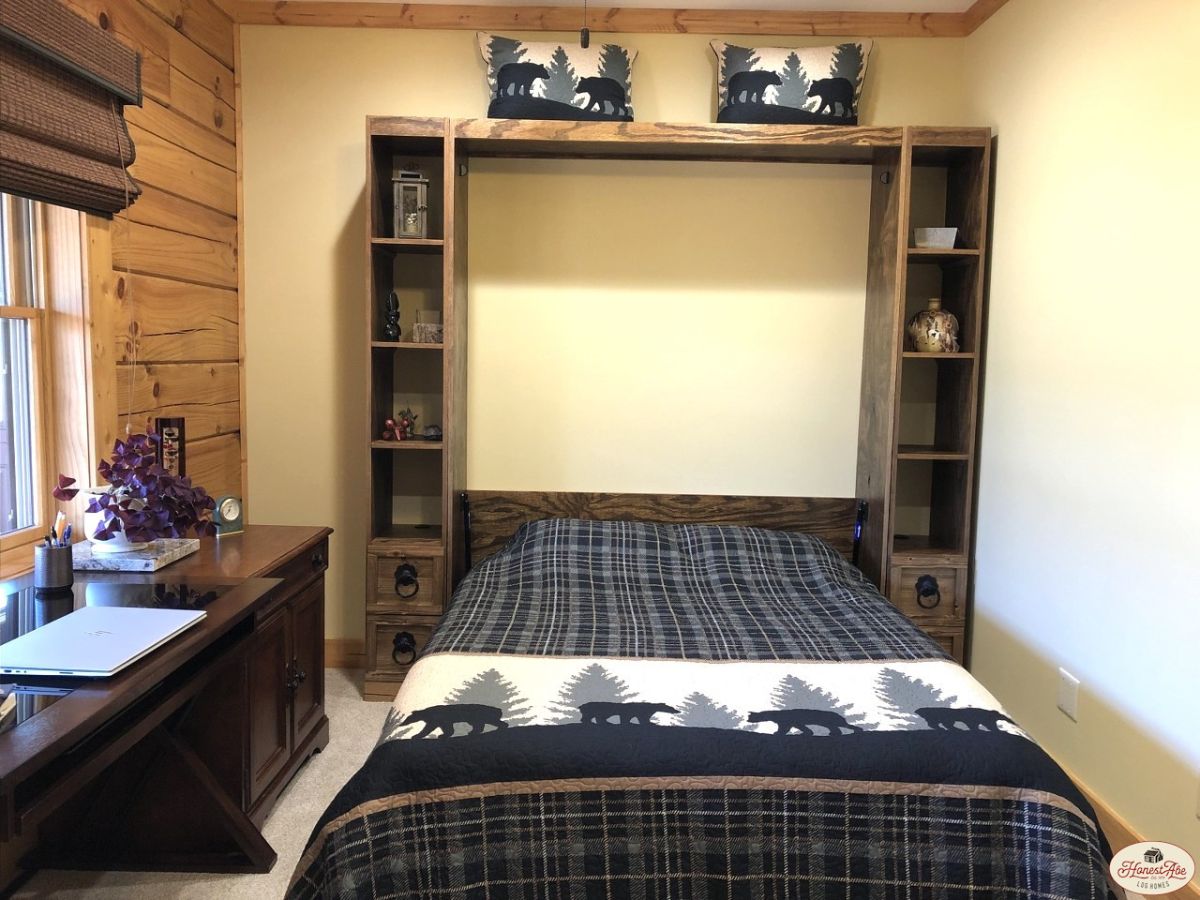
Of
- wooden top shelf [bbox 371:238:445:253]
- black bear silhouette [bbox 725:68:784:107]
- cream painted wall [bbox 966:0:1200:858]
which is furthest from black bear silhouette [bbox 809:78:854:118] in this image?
wooden top shelf [bbox 371:238:445:253]

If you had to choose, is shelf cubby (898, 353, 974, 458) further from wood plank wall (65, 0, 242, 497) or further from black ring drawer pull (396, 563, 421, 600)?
wood plank wall (65, 0, 242, 497)

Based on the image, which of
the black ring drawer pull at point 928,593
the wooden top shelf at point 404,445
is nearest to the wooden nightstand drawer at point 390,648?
the wooden top shelf at point 404,445

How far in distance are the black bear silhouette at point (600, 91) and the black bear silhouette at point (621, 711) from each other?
2.11 metres

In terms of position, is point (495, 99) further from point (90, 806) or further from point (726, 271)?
point (90, 806)

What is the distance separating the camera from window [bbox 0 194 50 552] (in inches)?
85.4

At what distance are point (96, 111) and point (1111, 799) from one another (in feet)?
10.3

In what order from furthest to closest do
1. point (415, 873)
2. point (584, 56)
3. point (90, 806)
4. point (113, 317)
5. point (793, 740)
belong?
point (584, 56) < point (113, 317) < point (90, 806) < point (793, 740) < point (415, 873)

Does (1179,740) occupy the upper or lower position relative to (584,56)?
lower

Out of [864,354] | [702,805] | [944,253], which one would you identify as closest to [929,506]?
[864,354]

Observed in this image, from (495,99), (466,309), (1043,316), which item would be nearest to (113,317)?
(466,309)

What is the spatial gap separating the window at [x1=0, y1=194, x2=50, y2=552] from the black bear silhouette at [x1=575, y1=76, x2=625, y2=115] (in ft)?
5.68

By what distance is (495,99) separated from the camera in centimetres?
301

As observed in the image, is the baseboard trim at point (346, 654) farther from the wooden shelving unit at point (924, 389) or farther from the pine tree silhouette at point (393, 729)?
the wooden shelving unit at point (924, 389)

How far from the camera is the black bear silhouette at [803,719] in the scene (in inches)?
67.2
